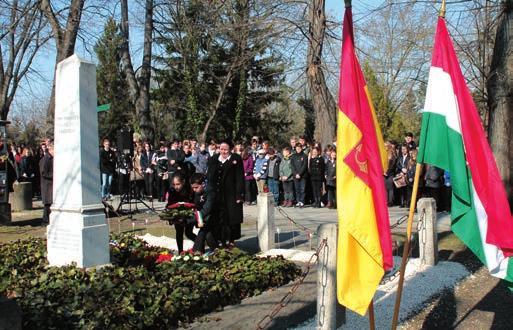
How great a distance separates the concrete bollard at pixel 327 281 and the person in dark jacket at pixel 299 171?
432 inches

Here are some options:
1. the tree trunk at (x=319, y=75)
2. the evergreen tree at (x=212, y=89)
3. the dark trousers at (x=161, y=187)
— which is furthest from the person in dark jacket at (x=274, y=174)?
the evergreen tree at (x=212, y=89)

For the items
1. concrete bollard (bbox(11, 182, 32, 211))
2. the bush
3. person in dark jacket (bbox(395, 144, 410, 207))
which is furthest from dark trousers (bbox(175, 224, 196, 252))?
concrete bollard (bbox(11, 182, 32, 211))

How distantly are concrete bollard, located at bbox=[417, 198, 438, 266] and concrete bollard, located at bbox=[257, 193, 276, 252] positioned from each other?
2.50m

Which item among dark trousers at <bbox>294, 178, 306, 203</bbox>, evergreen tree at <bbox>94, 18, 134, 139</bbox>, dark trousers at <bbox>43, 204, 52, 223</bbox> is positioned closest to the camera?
dark trousers at <bbox>43, 204, 52, 223</bbox>

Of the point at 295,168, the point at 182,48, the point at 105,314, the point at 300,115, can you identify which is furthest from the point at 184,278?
the point at 300,115

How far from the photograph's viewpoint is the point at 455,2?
12266 millimetres

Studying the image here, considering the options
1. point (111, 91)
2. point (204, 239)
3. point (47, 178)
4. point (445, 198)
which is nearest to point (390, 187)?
point (445, 198)

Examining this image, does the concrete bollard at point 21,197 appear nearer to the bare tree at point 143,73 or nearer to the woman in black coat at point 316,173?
the bare tree at point 143,73

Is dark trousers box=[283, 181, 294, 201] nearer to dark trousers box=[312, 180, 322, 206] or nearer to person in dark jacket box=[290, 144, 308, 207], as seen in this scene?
person in dark jacket box=[290, 144, 308, 207]

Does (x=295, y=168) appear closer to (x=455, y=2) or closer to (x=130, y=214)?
(x=130, y=214)

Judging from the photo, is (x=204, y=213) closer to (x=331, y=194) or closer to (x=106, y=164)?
(x=331, y=194)

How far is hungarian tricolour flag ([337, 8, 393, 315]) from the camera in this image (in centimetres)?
421

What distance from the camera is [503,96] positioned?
35.9 ft

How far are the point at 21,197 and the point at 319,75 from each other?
10626 millimetres
